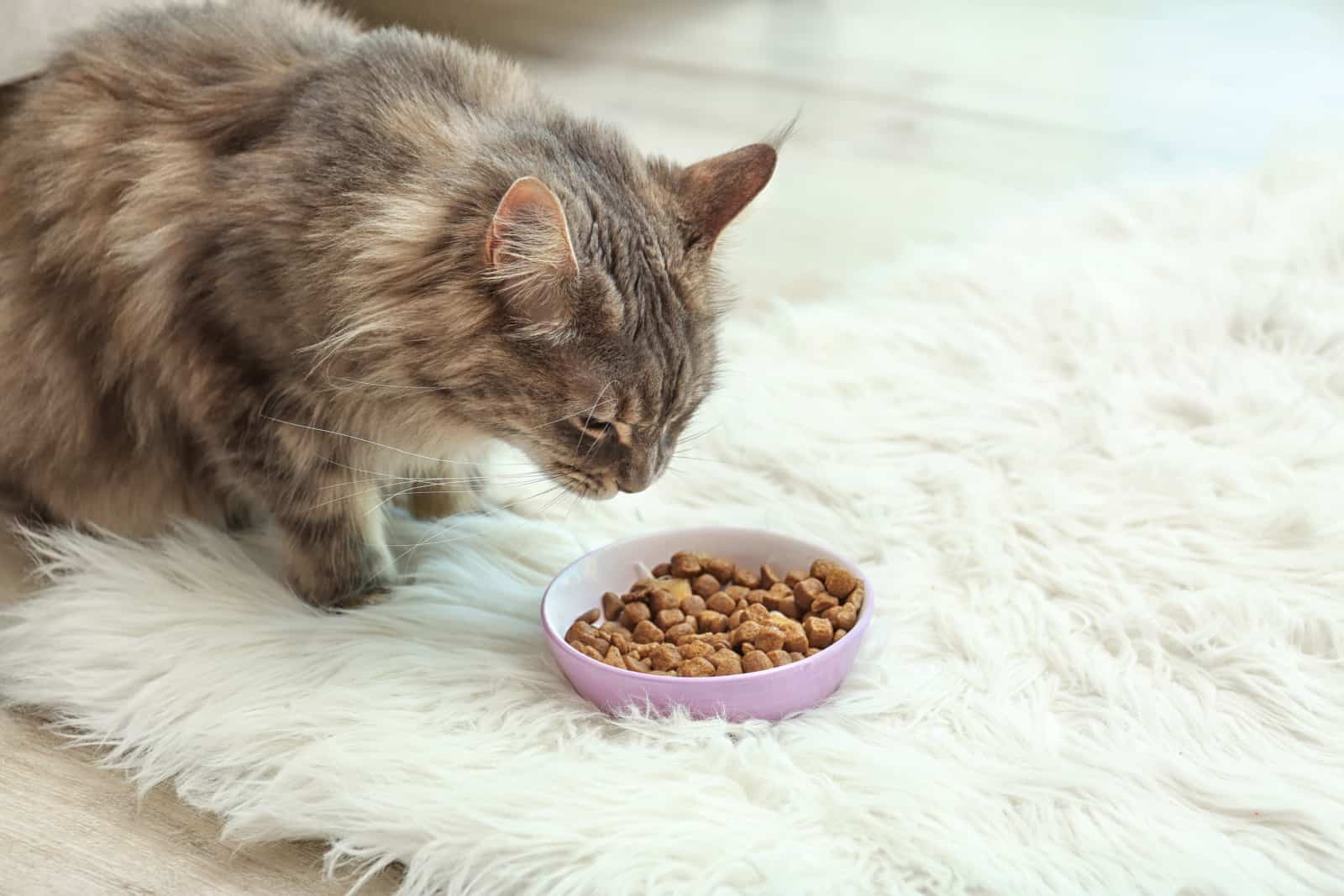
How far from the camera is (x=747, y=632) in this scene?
4.42 feet

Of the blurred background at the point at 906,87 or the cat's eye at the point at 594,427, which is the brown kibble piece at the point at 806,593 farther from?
the blurred background at the point at 906,87

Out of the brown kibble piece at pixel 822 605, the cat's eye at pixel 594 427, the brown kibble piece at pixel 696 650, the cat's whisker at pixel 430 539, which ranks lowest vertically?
the cat's whisker at pixel 430 539

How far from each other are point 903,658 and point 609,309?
1.69 ft

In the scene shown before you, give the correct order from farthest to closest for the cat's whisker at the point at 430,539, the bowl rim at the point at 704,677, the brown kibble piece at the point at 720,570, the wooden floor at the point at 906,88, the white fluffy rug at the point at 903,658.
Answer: the wooden floor at the point at 906,88 < the cat's whisker at the point at 430,539 < the brown kibble piece at the point at 720,570 < the bowl rim at the point at 704,677 < the white fluffy rug at the point at 903,658

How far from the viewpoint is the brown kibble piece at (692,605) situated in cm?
142

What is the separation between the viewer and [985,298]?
7.24ft

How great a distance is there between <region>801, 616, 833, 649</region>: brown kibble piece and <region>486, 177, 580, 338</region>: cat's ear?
0.41 metres

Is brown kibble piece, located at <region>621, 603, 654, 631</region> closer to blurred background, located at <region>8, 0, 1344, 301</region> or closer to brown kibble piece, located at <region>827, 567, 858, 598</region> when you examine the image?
brown kibble piece, located at <region>827, 567, 858, 598</region>

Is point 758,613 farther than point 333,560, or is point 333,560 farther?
point 333,560

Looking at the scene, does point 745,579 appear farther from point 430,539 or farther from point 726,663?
point 430,539

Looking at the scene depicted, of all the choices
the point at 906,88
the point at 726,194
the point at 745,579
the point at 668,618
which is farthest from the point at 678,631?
the point at 906,88

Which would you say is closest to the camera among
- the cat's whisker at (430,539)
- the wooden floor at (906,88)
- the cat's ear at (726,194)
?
the cat's ear at (726,194)

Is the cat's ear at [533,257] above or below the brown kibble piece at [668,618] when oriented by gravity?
above

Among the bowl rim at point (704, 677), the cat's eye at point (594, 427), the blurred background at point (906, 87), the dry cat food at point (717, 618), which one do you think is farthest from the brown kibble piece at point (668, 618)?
the blurred background at point (906, 87)
